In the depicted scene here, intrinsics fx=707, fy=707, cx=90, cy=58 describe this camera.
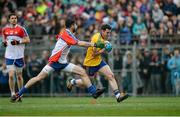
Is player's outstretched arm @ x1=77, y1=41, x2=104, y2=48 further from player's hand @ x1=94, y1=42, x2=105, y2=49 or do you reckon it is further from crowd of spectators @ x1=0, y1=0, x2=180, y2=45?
crowd of spectators @ x1=0, y1=0, x2=180, y2=45

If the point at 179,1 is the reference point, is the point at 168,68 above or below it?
below

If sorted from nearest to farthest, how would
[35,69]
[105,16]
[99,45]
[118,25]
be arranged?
[99,45]
[35,69]
[118,25]
[105,16]

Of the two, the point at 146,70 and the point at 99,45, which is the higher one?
the point at 99,45

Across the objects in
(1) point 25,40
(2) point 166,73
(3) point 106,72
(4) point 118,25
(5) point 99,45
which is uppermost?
(4) point 118,25

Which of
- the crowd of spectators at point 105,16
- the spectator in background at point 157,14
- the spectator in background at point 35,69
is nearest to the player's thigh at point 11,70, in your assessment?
the spectator in background at point 35,69

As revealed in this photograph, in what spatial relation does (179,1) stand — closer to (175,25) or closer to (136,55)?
(175,25)

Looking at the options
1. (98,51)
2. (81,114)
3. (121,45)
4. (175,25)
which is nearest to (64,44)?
(98,51)

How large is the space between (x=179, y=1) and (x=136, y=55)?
12.5ft

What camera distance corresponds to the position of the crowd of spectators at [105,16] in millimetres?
29219

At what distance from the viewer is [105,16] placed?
102 feet

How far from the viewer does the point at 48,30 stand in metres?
30.7

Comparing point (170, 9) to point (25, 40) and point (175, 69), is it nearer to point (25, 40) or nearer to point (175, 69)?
point (175, 69)

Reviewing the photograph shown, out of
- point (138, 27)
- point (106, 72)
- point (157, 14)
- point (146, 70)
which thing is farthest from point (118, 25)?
point (106, 72)

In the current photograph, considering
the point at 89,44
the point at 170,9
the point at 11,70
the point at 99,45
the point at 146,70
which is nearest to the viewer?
the point at 89,44
